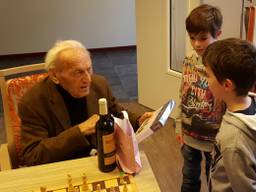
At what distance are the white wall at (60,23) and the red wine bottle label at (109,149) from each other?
408 cm

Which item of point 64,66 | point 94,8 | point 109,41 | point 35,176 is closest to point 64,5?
point 94,8

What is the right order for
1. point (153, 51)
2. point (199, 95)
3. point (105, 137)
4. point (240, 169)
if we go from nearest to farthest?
point (240, 169) → point (105, 137) → point (199, 95) → point (153, 51)

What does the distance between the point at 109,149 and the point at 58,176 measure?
0.21 m

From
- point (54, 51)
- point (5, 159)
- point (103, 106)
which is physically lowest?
point (5, 159)

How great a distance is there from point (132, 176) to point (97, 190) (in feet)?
0.45

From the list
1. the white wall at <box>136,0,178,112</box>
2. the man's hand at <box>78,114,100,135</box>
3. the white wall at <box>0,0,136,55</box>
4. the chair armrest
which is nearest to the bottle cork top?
the man's hand at <box>78,114,100,135</box>

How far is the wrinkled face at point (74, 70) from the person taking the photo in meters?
1.47

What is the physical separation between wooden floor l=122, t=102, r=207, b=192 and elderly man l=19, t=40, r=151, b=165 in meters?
0.89

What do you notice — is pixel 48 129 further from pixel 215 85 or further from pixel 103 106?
pixel 215 85

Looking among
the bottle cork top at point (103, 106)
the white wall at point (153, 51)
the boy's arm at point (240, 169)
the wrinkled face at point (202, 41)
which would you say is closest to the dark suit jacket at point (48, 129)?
the bottle cork top at point (103, 106)

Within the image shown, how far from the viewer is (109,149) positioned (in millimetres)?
1178

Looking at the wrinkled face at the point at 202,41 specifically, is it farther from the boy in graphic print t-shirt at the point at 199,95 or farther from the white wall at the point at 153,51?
the white wall at the point at 153,51

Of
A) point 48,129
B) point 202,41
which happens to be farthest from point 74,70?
point 202,41

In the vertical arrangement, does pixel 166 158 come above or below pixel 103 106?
below
